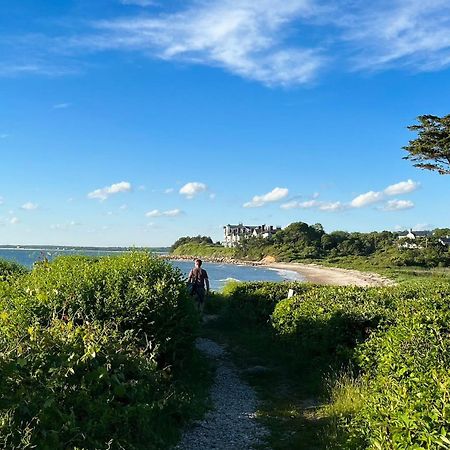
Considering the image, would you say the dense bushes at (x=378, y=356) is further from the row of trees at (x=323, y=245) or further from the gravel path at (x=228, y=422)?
the row of trees at (x=323, y=245)

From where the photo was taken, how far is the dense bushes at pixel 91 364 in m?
4.32

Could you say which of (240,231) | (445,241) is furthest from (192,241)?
(445,241)

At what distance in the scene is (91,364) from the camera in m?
5.00

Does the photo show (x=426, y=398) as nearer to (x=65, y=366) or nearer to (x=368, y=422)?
(x=368, y=422)

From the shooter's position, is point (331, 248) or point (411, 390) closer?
point (411, 390)

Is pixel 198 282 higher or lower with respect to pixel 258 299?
higher

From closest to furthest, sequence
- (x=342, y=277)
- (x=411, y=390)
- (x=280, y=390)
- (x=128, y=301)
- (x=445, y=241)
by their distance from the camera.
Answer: (x=411, y=390) < (x=128, y=301) < (x=280, y=390) < (x=342, y=277) < (x=445, y=241)

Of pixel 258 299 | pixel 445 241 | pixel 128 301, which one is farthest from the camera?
pixel 445 241

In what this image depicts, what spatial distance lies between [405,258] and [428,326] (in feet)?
215

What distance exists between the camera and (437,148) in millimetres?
31141

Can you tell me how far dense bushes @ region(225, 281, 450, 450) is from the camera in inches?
158

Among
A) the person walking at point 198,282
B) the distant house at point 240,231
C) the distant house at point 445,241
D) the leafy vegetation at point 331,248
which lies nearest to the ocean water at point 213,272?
the person walking at point 198,282

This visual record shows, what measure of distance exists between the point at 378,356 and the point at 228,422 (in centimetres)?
229

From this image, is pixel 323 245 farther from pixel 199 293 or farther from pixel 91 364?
pixel 91 364
